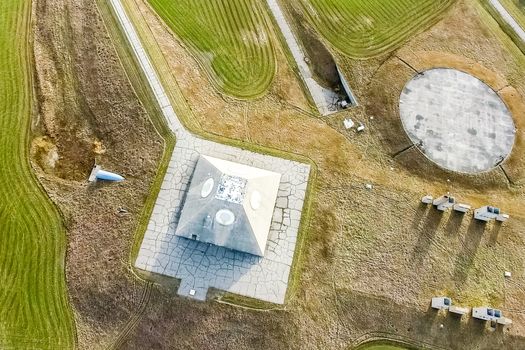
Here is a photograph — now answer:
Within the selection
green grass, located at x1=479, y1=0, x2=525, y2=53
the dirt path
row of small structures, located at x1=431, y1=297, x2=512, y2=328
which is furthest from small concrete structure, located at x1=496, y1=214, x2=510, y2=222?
the dirt path

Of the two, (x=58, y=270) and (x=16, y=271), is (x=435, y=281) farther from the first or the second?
(x=16, y=271)

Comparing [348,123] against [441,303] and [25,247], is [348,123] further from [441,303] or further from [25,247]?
[25,247]

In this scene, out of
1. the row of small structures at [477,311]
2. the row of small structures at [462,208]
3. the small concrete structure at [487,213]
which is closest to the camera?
the row of small structures at [477,311]

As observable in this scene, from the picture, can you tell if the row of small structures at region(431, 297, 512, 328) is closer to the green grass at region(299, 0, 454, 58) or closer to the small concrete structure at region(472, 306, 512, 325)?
the small concrete structure at region(472, 306, 512, 325)

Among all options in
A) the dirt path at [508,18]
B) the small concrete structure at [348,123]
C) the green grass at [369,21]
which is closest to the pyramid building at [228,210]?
the small concrete structure at [348,123]

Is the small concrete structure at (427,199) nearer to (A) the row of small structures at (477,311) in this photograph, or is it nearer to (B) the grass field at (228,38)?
(A) the row of small structures at (477,311)

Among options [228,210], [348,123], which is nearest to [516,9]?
[348,123]

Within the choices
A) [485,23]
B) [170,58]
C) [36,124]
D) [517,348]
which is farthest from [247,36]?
[517,348]
